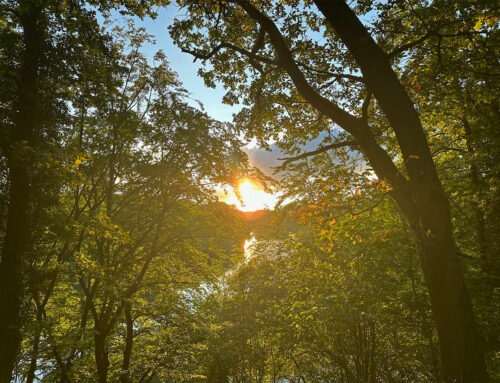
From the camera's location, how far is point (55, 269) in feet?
24.9

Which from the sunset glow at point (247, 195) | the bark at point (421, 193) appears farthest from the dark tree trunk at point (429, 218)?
the sunset glow at point (247, 195)

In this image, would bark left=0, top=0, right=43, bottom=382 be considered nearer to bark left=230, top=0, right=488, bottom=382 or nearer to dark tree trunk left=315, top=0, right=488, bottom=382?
bark left=230, top=0, right=488, bottom=382

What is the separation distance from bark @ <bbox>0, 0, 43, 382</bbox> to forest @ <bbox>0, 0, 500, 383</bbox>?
4 centimetres

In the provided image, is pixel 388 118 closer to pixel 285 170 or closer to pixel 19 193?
pixel 285 170

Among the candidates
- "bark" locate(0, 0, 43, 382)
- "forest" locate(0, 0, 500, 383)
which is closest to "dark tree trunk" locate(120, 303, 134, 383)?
"forest" locate(0, 0, 500, 383)

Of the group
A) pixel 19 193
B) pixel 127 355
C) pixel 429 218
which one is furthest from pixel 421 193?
pixel 127 355

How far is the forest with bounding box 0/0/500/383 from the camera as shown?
5062mm

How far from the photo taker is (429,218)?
438cm

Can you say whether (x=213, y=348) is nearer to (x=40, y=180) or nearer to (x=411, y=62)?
(x=40, y=180)

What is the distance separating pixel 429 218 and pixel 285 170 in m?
4.09

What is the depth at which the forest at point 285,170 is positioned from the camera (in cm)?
506

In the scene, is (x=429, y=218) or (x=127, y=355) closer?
(x=429, y=218)

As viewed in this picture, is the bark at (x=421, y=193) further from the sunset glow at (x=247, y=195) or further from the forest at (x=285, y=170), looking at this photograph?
the sunset glow at (x=247, y=195)

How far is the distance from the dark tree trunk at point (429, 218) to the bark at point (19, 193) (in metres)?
6.17
